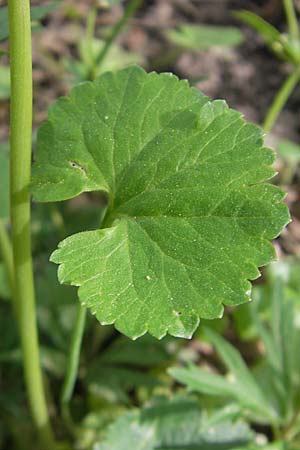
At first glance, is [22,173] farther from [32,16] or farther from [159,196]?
[32,16]

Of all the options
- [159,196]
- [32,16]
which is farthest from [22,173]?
[32,16]

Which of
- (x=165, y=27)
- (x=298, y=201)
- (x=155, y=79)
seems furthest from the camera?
(x=165, y=27)

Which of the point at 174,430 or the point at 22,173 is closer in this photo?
the point at 22,173

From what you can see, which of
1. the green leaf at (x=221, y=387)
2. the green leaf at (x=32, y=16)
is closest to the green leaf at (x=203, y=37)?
the green leaf at (x=32, y=16)

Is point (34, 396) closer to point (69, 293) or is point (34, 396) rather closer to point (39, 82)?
point (69, 293)

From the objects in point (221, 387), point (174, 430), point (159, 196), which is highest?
point (159, 196)

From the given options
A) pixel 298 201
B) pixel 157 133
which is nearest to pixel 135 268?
pixel 157 133
